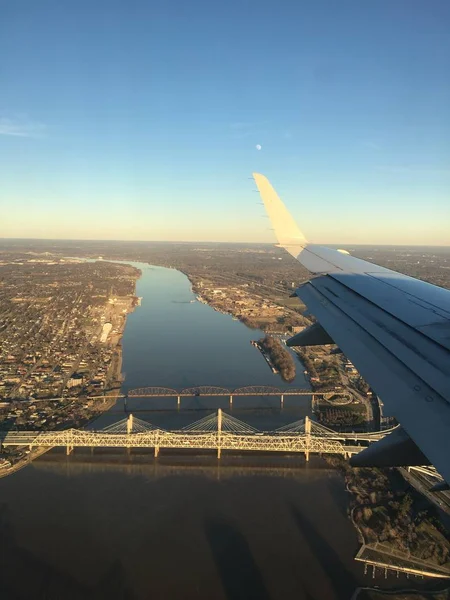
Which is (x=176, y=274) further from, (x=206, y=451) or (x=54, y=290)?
(x=206, y=451)

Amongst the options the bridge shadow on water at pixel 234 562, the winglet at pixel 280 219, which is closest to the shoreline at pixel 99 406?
the bridge shadow on water at pixel 234 562

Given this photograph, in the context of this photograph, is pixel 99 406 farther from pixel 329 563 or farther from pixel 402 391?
pixel 402 391

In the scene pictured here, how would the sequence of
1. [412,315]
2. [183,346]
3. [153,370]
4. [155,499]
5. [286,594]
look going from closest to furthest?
[412,315] < [286,594] < [155,499] < [153,370] < [183,346]

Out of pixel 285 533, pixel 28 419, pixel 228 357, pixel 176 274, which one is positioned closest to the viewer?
pixel 285 533

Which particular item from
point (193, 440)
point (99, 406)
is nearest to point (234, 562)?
point (193, 440)

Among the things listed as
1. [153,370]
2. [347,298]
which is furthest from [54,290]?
[347,298]

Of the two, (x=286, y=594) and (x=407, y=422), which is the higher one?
(x=407, y=422)

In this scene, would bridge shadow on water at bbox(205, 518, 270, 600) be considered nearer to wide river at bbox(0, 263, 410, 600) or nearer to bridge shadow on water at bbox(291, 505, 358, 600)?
wide river at bbox(0, 263, 410, 600)
